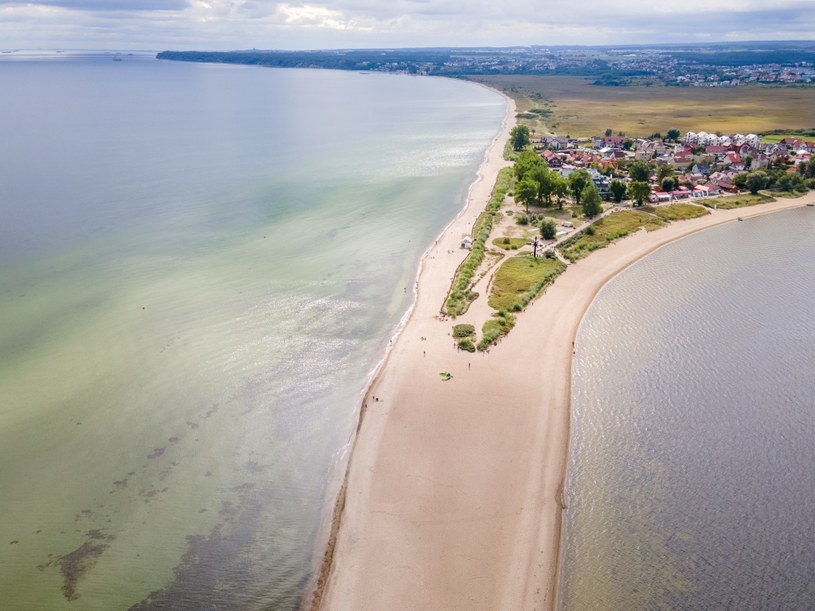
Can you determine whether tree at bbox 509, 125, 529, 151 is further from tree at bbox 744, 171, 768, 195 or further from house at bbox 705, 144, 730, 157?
tree at bbox 744, 171, 768, 195

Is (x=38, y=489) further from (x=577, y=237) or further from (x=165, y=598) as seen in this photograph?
(x=577, y=237)

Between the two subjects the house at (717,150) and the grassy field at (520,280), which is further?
the house at (717,150)

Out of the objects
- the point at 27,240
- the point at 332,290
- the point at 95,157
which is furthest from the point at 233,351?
the point at 95,157

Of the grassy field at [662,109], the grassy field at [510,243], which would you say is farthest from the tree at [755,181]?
the grassy field at [662,109]

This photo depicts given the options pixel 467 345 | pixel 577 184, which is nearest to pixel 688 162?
pixel 577 184

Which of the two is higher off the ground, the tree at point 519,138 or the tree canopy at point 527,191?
the tree at point 519,138

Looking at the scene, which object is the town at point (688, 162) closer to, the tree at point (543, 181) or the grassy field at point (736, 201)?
the grassy field at point (736, 201)
